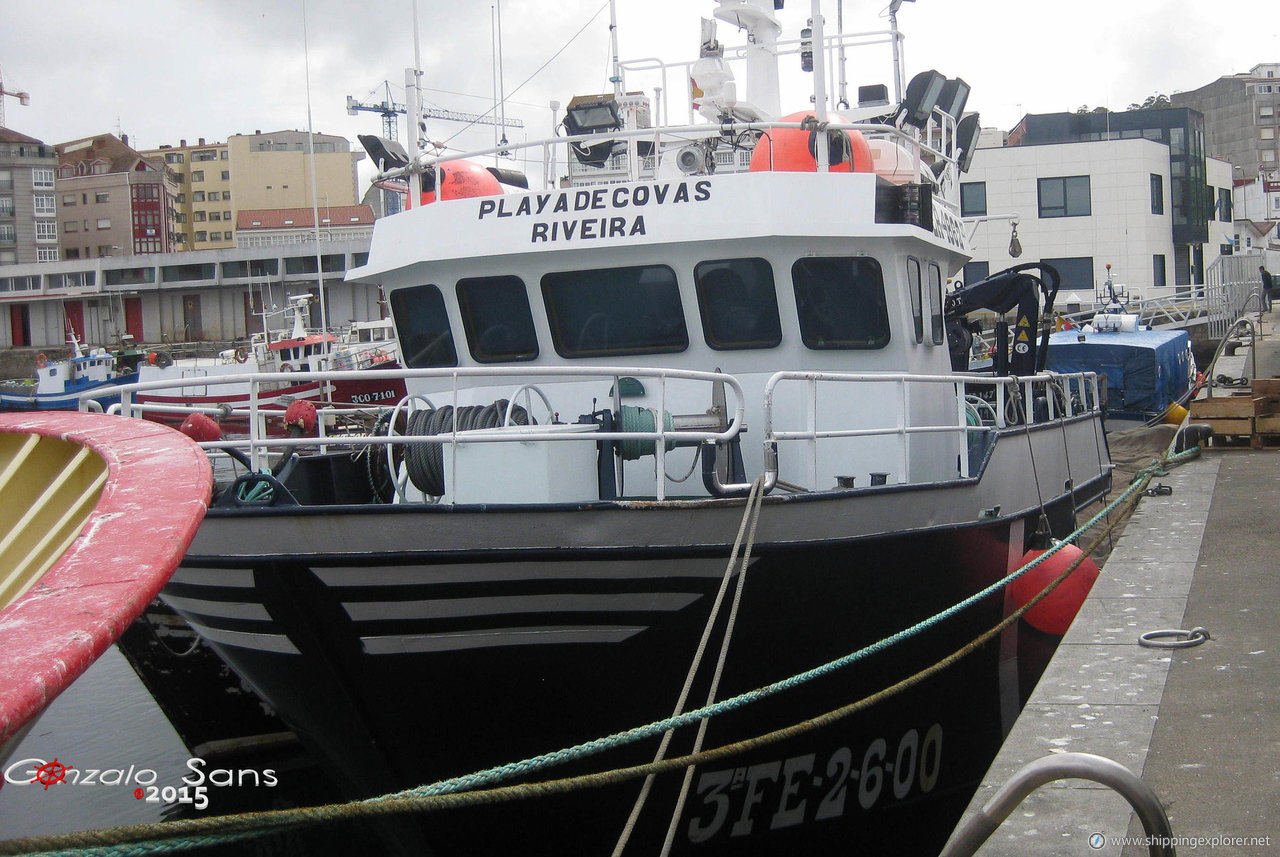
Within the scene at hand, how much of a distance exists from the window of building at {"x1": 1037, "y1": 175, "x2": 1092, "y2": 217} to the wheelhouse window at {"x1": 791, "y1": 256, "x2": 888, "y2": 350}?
31102mm

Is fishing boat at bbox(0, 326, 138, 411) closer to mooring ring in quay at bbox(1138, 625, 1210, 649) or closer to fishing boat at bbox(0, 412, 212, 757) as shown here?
fishing boat at bbox(0, 412, 212, 757)

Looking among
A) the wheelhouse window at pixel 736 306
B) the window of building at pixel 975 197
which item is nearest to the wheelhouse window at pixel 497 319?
the wheelhouse window at pixel 736 306

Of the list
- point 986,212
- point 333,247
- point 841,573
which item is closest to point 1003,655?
point 841,573

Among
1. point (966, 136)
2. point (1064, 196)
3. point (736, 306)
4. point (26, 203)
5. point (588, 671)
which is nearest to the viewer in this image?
point (588, 671)

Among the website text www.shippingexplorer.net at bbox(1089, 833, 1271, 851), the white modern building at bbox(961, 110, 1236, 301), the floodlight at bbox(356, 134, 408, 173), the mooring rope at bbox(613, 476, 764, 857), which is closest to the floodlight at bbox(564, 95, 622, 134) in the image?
the floodlight at bbox(356, 134, 408, 173)

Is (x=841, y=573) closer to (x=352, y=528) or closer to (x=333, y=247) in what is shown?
(x=352, y=528)

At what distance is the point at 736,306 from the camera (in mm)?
6832

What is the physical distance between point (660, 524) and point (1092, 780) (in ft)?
7.95

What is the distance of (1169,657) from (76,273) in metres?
69.3

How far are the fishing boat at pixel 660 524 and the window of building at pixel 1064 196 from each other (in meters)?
29.3

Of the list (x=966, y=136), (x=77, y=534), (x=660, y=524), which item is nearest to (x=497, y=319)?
(x=660, y=524)

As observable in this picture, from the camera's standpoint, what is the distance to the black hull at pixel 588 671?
16.3 feet

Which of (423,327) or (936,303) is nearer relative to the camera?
(423,327)

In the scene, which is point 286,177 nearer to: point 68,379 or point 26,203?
point 26,203
